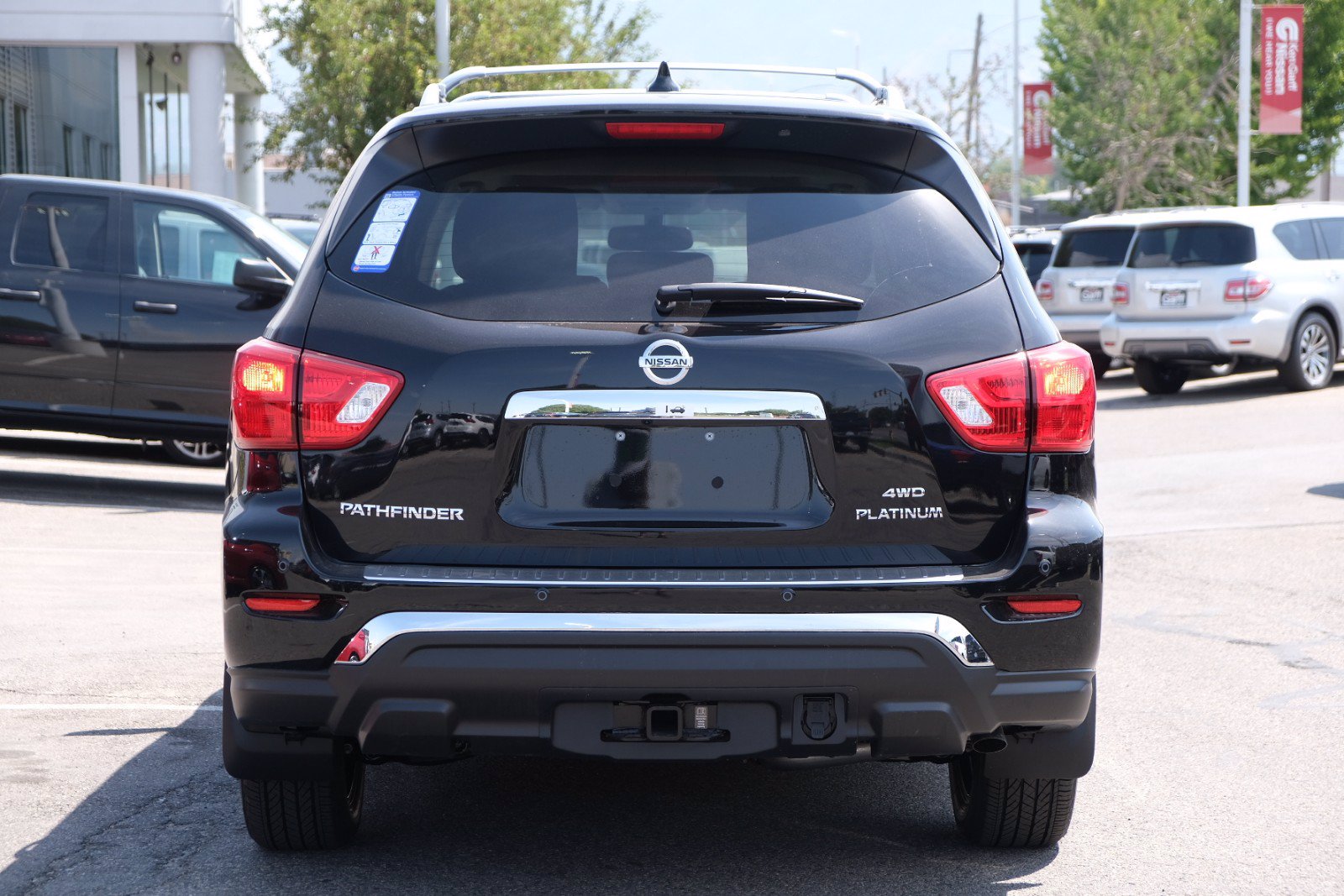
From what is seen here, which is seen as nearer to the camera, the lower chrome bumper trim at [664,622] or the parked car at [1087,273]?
the lower chrome bumper trim at [664,622]

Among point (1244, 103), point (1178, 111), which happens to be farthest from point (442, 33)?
point (1178, 111)

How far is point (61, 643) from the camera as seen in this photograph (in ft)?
22.0

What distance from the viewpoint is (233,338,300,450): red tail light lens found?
362 cm

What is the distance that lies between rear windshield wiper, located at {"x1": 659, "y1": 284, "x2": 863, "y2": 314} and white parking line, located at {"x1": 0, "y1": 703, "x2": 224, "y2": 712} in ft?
9.44

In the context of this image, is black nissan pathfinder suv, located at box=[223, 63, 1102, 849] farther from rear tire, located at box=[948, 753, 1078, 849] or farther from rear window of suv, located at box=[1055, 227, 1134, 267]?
rear window of suv, located at box=[1055, 227, 1134, 267]

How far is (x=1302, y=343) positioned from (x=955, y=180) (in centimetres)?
1486

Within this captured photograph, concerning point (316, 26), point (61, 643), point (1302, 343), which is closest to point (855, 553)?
point (61, 643)

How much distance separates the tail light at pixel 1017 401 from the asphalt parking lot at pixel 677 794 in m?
1.14

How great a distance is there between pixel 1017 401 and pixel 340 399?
1452mm

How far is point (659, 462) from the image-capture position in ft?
11.6

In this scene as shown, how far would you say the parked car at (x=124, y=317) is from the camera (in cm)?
1058

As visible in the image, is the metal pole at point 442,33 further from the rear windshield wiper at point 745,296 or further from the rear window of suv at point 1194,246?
the rear windshield wiper at point 745,296

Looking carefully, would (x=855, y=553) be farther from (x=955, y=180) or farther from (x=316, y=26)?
(x=316, y=26)

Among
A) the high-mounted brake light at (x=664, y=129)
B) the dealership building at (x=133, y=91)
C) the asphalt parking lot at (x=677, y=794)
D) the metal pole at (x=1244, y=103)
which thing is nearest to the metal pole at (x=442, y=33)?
the dealership building at (x=133, y=91)
